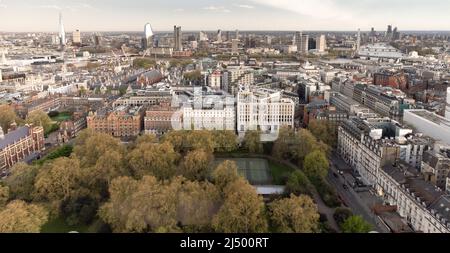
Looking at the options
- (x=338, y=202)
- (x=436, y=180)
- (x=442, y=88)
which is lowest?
(x=338, y=202)

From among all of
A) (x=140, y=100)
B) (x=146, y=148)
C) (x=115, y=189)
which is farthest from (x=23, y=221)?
(x=140, y=100)

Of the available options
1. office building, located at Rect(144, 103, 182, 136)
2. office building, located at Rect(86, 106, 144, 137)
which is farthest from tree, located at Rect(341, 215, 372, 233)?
office building, located at Rect(86, 106, 144, 137)

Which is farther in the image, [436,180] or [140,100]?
[140,100]

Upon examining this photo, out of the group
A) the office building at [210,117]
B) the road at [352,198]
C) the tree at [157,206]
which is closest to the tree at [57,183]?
the tree at [157,206]

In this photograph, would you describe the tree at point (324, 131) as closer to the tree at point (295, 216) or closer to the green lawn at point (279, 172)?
the green lawn at point (279, 172)

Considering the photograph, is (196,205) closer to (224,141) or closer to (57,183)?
(57,183)
